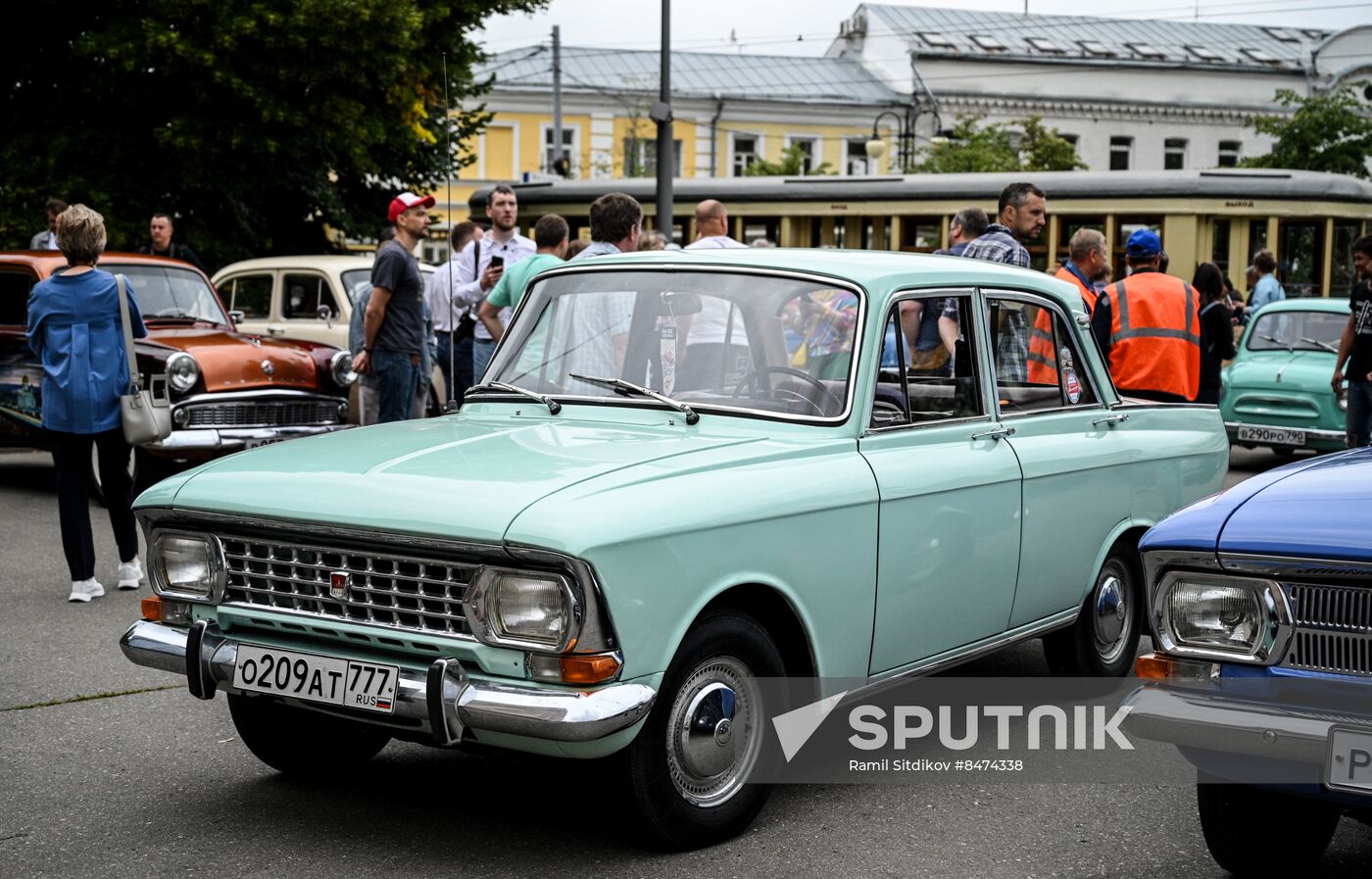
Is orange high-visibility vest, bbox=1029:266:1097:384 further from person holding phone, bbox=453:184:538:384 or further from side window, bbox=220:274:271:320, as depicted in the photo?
side window, bbox=220:274:271:320

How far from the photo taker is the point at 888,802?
16.0 ft

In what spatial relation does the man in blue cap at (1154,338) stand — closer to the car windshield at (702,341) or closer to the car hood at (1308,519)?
the car windshield at (702,341)

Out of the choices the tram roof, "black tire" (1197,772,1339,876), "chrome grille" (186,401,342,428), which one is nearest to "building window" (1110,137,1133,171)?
the tram roof

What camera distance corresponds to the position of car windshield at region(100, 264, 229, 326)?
11820mm

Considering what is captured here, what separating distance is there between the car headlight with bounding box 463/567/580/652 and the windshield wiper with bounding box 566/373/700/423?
3.71 feet

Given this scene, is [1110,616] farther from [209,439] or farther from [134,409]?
[209,439]

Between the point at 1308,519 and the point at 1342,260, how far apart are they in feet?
60.2

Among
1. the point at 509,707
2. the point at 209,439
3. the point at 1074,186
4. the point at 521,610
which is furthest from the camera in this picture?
the point at 1074,186

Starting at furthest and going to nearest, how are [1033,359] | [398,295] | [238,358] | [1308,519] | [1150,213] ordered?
[1150,213] < [238,358] < [398,295] < [1033,359] < [1308,519]

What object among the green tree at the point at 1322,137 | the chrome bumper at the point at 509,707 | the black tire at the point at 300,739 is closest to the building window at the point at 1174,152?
the green tree at the point at 1322,137

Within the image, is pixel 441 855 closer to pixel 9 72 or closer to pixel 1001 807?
pixel 1001 807

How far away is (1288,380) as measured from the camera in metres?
14.3

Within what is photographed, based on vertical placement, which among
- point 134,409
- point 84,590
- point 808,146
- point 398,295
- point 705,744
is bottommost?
point 84,590

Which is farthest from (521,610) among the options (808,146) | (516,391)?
(808,146)
